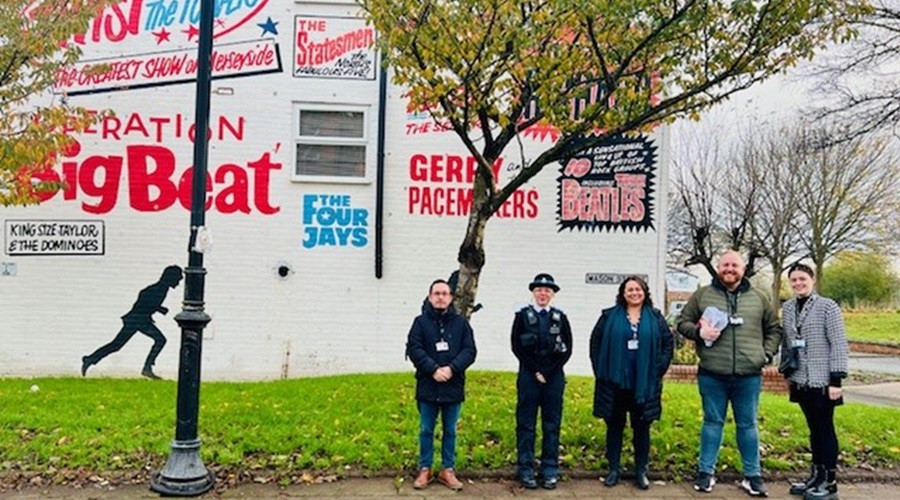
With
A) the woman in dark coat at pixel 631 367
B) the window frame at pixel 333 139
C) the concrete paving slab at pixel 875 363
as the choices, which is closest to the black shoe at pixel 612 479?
the woman in dark coat at pixel 631 367

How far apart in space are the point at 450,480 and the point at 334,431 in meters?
1.53

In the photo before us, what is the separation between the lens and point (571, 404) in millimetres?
7734

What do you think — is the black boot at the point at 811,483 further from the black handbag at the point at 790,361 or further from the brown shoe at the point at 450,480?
the brown shoe at the point at 450,480

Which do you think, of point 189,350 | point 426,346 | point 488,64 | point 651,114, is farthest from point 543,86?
point 189,350

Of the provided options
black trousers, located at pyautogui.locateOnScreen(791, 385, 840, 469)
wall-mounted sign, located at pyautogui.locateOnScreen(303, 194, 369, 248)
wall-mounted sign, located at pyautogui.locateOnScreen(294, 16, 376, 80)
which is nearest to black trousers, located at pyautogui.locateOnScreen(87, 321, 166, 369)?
wall-mounted sign, located at pyautogui.locateOnScreen(303, 194, 369, 248)

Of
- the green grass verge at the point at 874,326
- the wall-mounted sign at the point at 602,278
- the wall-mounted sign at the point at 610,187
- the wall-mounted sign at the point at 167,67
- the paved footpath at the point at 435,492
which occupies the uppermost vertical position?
the wall-mounted sign at the point at 167,67

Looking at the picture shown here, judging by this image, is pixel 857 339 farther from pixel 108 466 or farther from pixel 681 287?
pixel 108 466

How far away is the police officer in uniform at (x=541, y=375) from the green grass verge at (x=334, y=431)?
498 millimetres

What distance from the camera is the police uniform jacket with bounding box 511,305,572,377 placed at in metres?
5.62

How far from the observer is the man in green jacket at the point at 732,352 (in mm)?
5512

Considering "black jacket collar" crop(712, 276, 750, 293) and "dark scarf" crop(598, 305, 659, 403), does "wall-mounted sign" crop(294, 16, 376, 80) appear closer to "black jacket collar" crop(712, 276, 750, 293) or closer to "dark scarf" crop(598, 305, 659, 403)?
"dark scarf" crop(598, 305, 659, 403)

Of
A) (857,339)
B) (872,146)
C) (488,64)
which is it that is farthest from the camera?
(857,339)

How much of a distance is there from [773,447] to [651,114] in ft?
11.4

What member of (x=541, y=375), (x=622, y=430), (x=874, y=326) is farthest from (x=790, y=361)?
(x=874, y=326)
